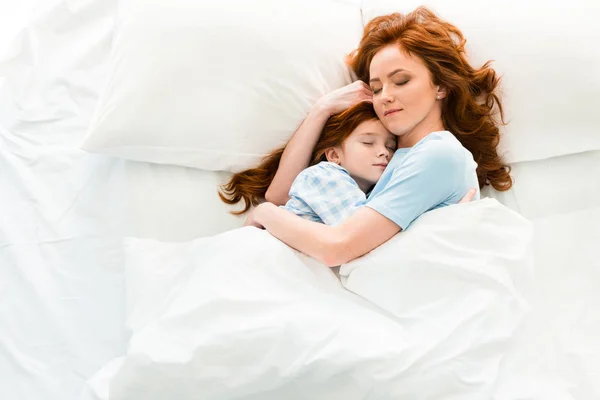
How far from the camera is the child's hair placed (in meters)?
1.56

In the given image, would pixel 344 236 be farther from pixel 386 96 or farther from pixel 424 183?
pixel 386 96

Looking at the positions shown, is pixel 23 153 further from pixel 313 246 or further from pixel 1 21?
pixel 313 246

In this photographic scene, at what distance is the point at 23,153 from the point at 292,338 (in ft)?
2.93

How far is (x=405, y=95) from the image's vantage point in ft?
4.89

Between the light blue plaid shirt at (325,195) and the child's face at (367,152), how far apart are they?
0.12 ft

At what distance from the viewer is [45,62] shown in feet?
5.77

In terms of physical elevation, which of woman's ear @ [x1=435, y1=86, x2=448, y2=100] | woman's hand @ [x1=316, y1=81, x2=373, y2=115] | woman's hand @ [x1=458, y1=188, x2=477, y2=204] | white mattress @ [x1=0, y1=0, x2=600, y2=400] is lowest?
white mattress @ [x1=0, y1=0, x2=600, y2=400]

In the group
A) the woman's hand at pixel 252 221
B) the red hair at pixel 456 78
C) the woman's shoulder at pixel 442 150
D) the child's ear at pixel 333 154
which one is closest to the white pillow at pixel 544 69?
the red hair at pixel 456 78

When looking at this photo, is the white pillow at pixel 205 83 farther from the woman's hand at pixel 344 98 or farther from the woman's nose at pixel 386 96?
the woman's nose at pixel 386 96

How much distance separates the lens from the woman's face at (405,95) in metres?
1.50

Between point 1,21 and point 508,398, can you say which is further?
point 1,21

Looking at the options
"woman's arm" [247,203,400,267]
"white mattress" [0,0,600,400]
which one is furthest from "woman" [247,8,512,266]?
"white mattress" [0,0,600,400]

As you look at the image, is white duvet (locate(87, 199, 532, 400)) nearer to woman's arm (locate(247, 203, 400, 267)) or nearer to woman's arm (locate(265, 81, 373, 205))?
woman's arm (locate(247, 203, 400, 267))

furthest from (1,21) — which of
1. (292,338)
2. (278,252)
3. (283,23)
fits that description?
(292,338)
